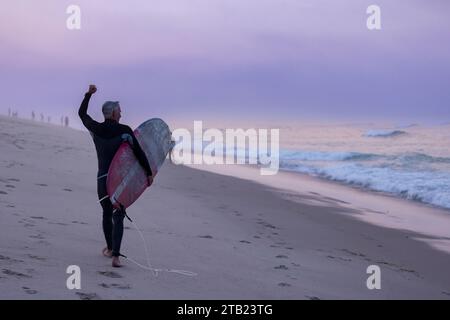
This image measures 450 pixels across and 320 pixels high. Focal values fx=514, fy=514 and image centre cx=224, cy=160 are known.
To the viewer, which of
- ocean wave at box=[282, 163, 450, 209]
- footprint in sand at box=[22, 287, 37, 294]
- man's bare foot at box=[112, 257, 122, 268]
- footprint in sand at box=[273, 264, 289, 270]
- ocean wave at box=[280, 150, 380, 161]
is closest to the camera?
footprint in sand at box=[22, 287, 37, 294]

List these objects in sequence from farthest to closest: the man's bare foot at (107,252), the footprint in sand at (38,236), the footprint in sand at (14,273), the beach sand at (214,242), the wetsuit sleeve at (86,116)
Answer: the footprint in sand at (38,236), the man's bare foot at (107,252), the wetsuit sleeve at (86,116), the beach sand at (214,242), the footprint in sand at (14,273)

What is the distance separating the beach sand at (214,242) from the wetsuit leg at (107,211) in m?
0.23

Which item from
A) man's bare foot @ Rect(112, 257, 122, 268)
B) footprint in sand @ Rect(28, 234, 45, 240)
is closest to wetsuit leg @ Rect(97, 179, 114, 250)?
man's bare foot @ Rect(112, 257, 122, 268)

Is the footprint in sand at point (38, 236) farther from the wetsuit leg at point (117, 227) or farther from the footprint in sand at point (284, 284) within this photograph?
the footprint in sand at point (284, 284)

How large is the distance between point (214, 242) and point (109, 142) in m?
2.29

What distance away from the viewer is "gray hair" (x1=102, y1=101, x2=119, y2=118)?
5238 mm

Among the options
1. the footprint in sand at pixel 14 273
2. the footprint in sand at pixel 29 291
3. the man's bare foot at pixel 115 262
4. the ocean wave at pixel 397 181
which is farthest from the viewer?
the ocean wave at pixel 397 181

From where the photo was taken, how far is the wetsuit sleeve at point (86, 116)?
17.1 feet

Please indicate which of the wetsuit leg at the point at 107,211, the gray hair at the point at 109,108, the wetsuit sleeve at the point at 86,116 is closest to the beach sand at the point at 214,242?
the wetsuit leg at the point at 107,211

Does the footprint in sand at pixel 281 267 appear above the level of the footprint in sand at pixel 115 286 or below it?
below

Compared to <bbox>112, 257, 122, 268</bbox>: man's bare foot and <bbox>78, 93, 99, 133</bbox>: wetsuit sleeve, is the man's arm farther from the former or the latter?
<bbox>112, 257, 122, 268</bbox>: man's bare foot

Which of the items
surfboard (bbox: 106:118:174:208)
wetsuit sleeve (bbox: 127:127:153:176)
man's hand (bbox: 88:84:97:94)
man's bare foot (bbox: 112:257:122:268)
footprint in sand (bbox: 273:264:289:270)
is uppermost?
man's hand (bbox: 88:84:97:94)

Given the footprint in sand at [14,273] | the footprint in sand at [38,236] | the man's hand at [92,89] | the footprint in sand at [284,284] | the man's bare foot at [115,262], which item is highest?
the man's hand at [92,89]
